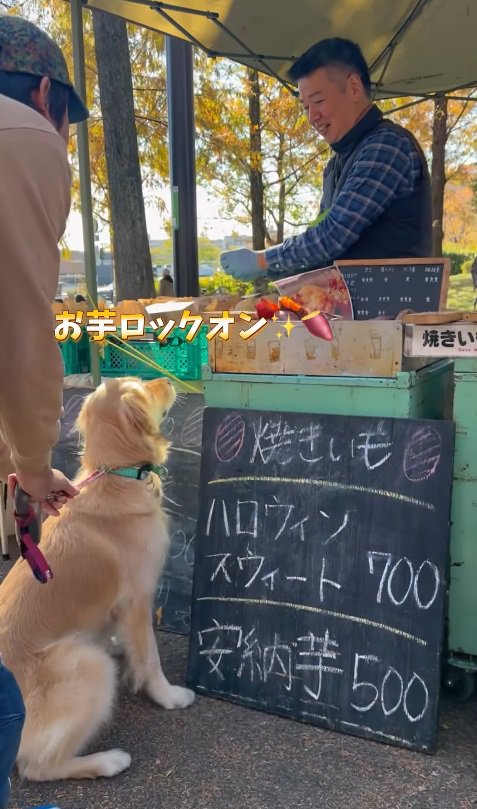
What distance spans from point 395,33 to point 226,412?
3473mm

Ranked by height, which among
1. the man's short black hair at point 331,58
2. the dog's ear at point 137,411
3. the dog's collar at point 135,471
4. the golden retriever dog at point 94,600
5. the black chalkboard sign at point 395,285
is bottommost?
the golden retriever dog at point 94,600

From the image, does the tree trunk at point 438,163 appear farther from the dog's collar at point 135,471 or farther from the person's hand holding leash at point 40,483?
the person's hand holding leash at point 40,483

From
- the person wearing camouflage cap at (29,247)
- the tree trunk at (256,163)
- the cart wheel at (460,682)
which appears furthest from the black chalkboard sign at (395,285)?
the tree trunk at (256,163)

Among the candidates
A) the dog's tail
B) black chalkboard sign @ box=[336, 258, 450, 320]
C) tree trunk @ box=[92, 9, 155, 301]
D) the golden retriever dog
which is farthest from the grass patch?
the dog's tail

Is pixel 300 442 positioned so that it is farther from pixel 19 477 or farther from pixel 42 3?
pixel 42 3

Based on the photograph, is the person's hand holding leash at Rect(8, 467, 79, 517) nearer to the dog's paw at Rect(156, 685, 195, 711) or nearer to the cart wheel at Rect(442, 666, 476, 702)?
the dog's paw at Rect(156, 685, 195, 711)

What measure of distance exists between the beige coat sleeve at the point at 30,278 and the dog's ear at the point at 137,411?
121cm

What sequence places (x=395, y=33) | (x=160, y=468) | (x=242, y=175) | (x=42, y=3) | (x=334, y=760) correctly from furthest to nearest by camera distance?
1. (x=242, y=175)
2. (x=42, y=3)
3. (x=395, y=33)
4. (x=160, y=468)
5. (x=334, y=760)

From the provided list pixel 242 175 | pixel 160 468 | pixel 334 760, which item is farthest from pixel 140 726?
pixel 242 175

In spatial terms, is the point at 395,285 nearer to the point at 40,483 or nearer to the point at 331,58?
the point at 331,58

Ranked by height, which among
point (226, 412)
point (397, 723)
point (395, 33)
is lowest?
point (397, 723)

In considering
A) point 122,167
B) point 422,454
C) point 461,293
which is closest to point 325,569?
point 422,454

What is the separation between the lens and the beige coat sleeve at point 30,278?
4.45ft

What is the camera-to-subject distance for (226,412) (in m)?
2.96
